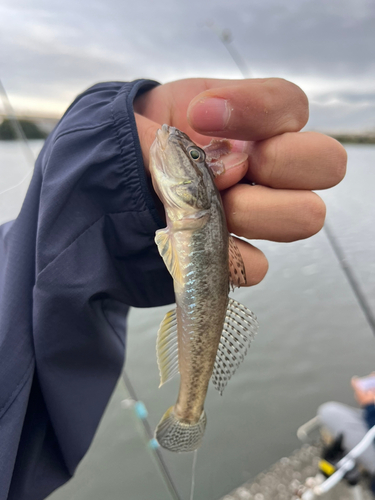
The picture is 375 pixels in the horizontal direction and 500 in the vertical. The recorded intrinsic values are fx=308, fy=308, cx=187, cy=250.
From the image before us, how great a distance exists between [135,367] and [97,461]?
4.83ft

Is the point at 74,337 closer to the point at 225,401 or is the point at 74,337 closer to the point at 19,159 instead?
the point at 225,401

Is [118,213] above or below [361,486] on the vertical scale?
above

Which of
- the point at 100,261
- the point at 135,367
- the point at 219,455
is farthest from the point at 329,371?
the point at 100,261

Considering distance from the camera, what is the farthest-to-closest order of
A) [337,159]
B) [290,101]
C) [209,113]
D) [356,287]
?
[356,287], [337,159], [290,101], [209,113]

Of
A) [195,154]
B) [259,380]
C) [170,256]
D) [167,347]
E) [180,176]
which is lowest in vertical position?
[259,380]

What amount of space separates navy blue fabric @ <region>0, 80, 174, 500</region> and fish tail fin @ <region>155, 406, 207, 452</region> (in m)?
0.46

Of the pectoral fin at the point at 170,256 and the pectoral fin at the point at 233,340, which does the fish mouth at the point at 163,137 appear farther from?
the pectoral fin at the point at 233,340

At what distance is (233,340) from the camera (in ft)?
5.31

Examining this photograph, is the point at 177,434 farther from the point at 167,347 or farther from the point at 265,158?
the point at 265,158

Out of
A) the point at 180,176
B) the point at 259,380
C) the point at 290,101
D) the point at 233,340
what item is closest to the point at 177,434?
the point at 233,340

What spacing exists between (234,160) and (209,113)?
10.5 inches

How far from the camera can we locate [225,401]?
207 inches

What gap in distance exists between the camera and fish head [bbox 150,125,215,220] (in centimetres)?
142

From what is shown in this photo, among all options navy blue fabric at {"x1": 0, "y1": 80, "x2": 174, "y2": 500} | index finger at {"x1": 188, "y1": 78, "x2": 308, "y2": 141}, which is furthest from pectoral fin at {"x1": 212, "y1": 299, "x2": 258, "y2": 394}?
index finger at {"x1": 188, "y1": 78, "x2": 308, "y2": 141}
